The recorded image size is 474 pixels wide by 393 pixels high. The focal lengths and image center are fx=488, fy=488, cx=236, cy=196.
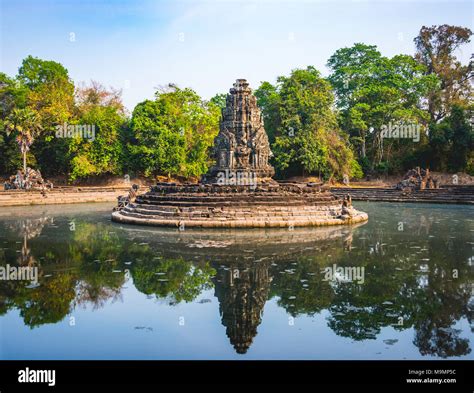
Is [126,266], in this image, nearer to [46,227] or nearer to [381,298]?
[381,298]

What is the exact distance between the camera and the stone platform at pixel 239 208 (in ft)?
68.0

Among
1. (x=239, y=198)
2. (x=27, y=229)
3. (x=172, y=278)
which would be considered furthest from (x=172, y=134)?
(x=172, y=278)

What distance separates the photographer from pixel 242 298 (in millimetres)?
9906

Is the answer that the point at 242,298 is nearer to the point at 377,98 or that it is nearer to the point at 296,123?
the point at 296,123

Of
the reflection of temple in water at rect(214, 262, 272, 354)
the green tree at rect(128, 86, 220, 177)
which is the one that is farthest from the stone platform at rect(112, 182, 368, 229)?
the green tree at rect(128, 86, 220, 177)

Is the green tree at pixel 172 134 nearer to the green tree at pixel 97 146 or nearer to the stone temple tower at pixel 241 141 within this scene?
the green tree at pixel 97 146

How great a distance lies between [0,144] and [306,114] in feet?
93.4

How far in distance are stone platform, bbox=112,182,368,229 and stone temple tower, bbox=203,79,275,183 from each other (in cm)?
360

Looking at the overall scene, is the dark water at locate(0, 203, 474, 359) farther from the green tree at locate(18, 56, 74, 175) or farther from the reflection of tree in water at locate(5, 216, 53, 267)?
the green tree at locate(18, 56, 74, 175)

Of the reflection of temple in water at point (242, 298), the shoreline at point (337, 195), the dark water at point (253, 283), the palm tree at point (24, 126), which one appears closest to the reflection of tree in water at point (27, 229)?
the dark water at point (253, 283)

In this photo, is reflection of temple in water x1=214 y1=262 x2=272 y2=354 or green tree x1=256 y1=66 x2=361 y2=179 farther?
green tree x1=256 y1=66 x2=361 y2=179

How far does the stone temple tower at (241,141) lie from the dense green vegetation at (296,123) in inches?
636

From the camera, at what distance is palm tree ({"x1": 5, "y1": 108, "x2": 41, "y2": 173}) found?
132 ft
